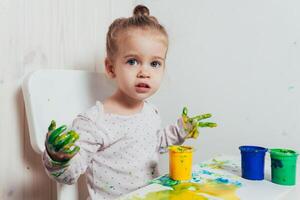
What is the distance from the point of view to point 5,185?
767 millimetres

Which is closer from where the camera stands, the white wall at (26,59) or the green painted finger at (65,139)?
the green painted finger at (65,139)

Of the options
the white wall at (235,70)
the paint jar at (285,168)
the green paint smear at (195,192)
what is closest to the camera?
the green paint smear at (195,192)

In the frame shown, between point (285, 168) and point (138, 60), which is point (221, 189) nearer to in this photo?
point (285, 168)

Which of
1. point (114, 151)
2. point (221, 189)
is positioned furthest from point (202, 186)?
point (114, 151)

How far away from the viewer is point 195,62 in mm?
1054

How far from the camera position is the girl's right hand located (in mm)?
529

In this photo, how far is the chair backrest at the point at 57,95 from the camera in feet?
2.44

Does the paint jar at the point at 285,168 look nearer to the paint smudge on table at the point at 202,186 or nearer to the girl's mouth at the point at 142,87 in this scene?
the paint smudge on table at the point at 202,186

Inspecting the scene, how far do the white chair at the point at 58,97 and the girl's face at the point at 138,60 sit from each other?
17 cm

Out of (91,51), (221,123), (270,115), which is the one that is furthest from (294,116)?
(91,51)

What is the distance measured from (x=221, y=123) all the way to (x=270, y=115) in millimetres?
154

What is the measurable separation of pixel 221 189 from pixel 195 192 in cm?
6

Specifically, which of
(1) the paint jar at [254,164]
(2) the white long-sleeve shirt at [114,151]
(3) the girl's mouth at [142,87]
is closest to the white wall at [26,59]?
(2) the white long-sleeve shirt at [114,151]

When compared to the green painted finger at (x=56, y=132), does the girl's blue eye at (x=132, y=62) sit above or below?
above
